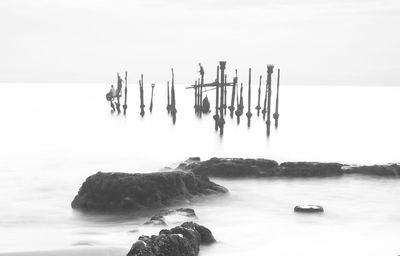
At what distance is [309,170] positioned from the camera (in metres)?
23.4

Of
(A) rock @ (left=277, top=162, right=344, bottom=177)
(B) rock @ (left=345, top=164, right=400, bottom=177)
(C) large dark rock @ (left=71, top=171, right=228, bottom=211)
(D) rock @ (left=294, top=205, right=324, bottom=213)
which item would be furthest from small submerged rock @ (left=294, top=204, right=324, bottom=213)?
(B) rock @ (left=345, top=164, right=400, bottom=177)

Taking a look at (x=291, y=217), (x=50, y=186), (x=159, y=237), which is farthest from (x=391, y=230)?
(x=50, y=186)

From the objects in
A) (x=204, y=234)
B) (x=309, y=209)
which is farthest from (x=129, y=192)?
(x=309, y=209)

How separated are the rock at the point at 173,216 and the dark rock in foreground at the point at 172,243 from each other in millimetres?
1801

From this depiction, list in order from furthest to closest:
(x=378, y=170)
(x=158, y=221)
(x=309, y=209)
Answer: (x=378, y=170), (x=309, y=209), (x=158, y=221)

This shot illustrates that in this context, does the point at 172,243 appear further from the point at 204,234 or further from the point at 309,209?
the point at 309,209

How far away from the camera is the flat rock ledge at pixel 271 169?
902 inches

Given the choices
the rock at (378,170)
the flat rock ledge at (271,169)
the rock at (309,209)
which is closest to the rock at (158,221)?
the rock at (309,209)

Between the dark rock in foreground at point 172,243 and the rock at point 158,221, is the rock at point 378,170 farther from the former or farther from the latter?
the dark rock in foreground at point 172,243

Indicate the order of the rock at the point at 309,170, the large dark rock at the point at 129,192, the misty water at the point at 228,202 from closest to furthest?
the misty water at the point at 228,202
the large dark rock at the point at 129,192
the rock at the point at 309,170

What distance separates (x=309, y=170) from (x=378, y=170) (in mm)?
2465

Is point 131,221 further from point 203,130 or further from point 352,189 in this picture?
point 203,130

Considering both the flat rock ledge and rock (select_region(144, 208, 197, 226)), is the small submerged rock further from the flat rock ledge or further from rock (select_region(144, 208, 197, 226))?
the flat rock ledge

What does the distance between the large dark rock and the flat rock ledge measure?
4821 mm
